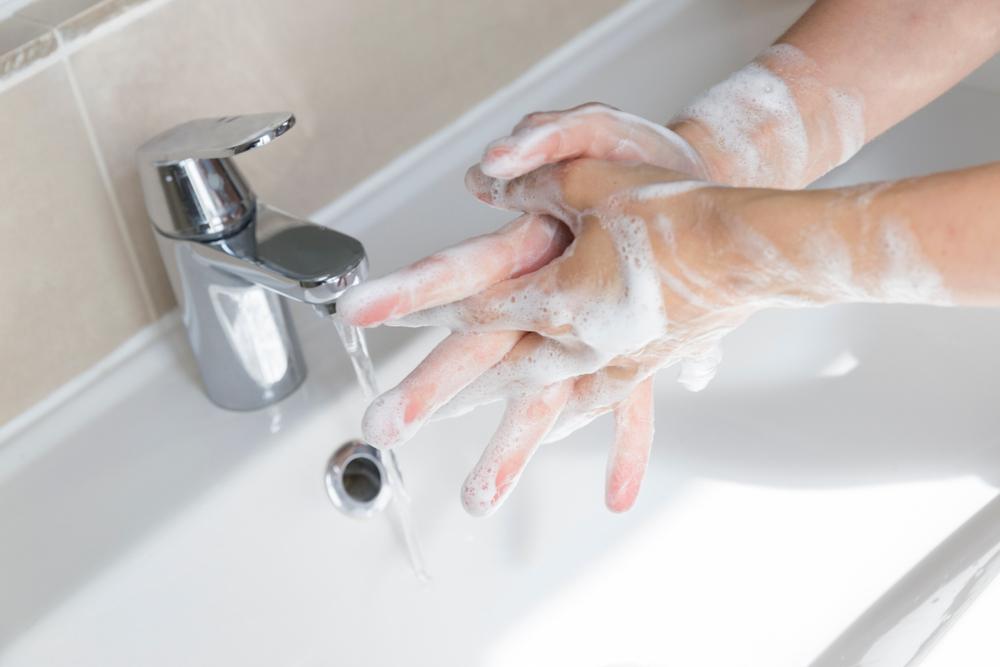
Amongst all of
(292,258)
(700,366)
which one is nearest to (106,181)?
(292,258)

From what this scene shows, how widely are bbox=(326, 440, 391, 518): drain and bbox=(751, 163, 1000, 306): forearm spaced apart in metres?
0.33

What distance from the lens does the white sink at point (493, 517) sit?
2.18ft

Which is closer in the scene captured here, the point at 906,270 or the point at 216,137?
the point at 906,270

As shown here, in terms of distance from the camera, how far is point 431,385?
22.6 inches

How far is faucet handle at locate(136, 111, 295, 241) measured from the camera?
56 centimetres

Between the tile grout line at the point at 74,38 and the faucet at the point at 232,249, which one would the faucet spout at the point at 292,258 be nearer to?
the faucet at the point at 232,249

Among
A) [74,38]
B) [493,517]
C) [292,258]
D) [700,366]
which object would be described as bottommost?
[493,517]

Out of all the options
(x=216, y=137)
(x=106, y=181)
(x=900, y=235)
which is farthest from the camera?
(x=106, y=181)

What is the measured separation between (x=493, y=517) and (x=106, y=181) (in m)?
0.31

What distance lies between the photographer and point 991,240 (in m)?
0.46

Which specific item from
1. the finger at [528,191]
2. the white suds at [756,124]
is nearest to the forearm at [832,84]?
the white suds at [756,124]

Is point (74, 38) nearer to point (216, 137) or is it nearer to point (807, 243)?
point (216, 137)

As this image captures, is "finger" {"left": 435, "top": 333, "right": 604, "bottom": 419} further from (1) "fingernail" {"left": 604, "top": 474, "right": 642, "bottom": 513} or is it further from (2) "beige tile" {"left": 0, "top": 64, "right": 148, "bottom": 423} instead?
(2) "beige tile" {"left": 0, "top": 64, "right": 148, "bottom": 423}

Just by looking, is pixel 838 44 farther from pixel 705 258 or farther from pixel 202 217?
pixel 202 217
